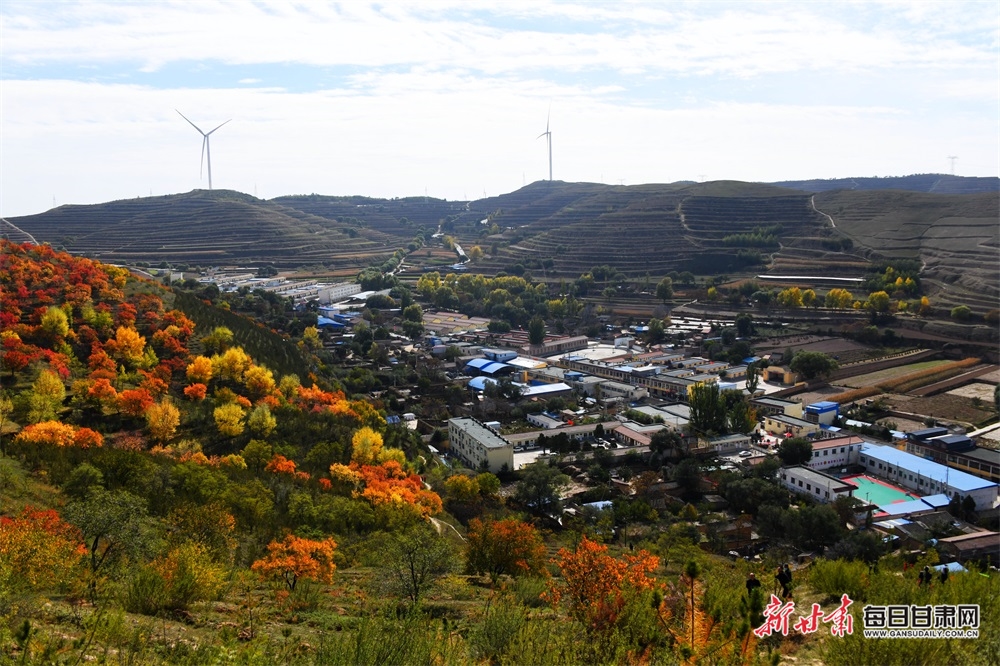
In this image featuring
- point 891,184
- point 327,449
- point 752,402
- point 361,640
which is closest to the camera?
point 361,640

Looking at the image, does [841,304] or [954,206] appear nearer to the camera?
[841,304]

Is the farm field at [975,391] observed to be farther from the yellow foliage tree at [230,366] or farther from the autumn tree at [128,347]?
the autumn tree at [128,347]

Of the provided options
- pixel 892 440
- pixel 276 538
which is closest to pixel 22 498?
pixel 276 538

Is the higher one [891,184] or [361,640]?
[891,184]

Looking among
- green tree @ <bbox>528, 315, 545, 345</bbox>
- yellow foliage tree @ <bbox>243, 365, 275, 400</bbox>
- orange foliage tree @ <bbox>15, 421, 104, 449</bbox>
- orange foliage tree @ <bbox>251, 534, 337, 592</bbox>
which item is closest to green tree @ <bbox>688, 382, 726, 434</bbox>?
yellow foliage tree @ <bbox>243, 365, 275, 400</bbox>

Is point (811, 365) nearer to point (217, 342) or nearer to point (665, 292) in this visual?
point (665, 292)

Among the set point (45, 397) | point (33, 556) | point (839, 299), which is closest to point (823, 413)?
point (839, 299)

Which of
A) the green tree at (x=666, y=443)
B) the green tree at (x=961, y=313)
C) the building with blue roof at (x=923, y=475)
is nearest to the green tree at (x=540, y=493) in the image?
the green tree at (x=666, y=443)

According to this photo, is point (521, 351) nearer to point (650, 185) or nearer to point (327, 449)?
point (327, 449)
